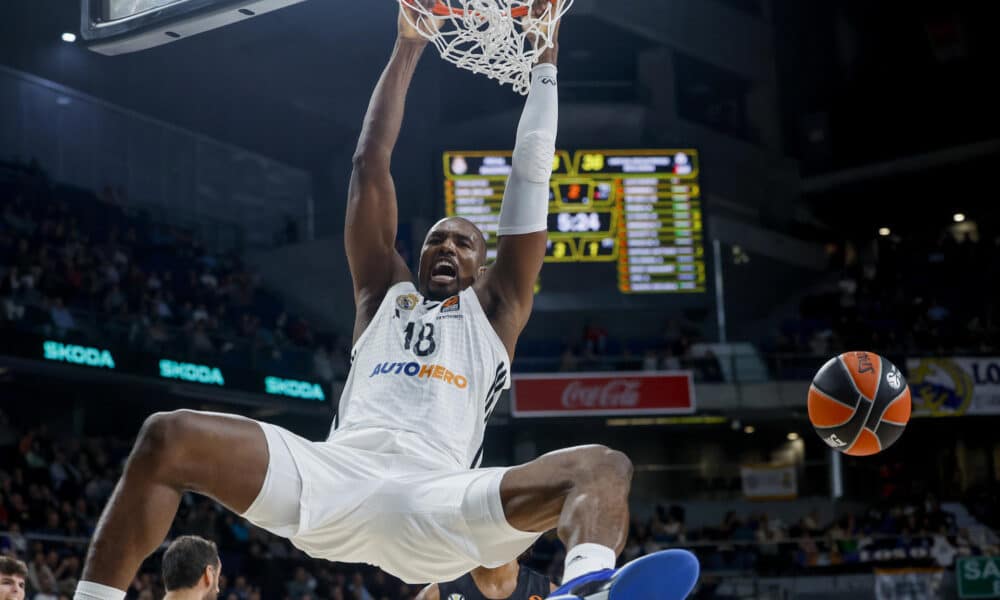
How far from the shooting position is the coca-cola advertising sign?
19.6 metres

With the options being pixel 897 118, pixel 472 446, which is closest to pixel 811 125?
pixel 897 118

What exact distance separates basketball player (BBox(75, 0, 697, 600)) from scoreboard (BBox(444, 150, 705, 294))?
12.9 m

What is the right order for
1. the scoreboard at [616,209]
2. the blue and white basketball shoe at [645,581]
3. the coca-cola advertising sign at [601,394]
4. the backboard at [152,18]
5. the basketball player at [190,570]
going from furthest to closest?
the coca-cola advertising sign at [601,394], the scoreboard at [616,209], the basketball player at [190,570], the backboard at [152,18], the blue and white basketball shoe at [645,581]

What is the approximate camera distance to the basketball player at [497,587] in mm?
6230

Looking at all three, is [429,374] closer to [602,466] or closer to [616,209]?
[602,466]

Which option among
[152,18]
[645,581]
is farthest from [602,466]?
[152,18]

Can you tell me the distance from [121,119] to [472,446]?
2234 cm

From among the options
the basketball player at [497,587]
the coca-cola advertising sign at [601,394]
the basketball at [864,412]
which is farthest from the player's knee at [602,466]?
the coca-cola advertising sign at [601,394]

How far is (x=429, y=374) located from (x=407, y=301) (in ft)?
1.25

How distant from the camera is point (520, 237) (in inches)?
172

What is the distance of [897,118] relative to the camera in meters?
26.7

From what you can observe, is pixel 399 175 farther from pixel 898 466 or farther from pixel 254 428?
pixel 254 428

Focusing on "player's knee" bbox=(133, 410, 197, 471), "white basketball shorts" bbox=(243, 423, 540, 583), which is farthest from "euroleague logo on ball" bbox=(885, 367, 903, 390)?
"player's knee" bbox=(133, 410, 197, 471)

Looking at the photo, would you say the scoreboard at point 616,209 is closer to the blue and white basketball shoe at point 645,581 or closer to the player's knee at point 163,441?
the player's knee at point 163,441
